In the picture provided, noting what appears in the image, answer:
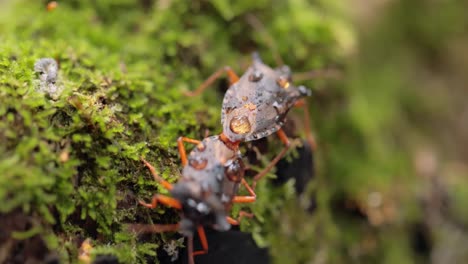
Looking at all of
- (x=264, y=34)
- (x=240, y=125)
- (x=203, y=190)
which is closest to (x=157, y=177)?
(x=203, y=190)

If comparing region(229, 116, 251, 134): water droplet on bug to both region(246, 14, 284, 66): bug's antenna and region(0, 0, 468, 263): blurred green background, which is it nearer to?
region(0, 0, 468, 263): blurred green background

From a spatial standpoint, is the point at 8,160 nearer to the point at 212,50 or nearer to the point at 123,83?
the point at 123,83

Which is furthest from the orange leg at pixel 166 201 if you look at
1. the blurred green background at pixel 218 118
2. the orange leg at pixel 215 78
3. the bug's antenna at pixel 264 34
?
the bug's antenna at pixel 264 34

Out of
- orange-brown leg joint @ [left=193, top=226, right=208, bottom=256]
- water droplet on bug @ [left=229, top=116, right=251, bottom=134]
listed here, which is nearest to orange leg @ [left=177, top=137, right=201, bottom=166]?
water droplet on bug @ [left=229, top=116, right=251, bottom=134]

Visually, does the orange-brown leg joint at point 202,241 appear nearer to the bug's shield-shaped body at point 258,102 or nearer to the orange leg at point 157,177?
the orange leg at point 157,177

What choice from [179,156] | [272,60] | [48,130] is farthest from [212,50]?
[48,130]

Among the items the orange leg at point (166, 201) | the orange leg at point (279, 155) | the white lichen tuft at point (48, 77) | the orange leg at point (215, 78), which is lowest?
the orange leg at point (279, 155)
